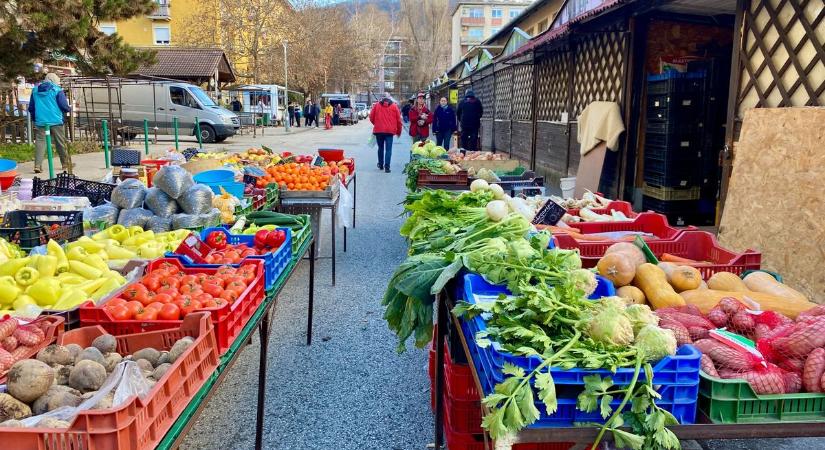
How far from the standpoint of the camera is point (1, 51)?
11.9 meters

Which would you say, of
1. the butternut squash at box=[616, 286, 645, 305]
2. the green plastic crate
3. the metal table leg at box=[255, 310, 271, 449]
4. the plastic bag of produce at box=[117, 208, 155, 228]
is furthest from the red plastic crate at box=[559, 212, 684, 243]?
the plastic bag of produce at box=[117, 208, 155, 228]

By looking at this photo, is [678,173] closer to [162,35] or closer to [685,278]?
[685,278]

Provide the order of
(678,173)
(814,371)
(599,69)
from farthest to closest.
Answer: (599,69) → (678,173) → (814,371)

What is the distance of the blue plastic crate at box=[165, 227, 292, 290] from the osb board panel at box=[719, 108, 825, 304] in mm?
4030

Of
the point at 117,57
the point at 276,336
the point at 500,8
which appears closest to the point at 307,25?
the point at 117,57

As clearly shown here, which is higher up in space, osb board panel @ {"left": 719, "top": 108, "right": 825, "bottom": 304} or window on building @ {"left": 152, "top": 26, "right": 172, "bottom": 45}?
window on building @ {"left": 152, "top": 26, "right": 172, "bottom": 45}

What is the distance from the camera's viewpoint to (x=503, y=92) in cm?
1931

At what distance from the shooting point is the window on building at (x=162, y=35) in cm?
5038

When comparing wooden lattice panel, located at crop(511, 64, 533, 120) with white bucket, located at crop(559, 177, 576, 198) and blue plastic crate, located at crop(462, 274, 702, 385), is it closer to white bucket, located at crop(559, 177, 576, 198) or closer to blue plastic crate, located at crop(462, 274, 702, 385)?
white bucket, located at crop(559, 177, 576, 198)

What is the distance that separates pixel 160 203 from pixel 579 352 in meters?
4.03

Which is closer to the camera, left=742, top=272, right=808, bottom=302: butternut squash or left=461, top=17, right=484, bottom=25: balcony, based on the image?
left=742, top=272, right=808, bottom=302: butternut squash

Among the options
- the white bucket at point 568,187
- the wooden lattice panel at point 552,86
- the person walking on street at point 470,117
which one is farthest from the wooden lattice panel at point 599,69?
the person walking on street at point 470,117

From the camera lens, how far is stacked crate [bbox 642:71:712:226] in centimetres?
864

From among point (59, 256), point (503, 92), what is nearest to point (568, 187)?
point (59, 256)
